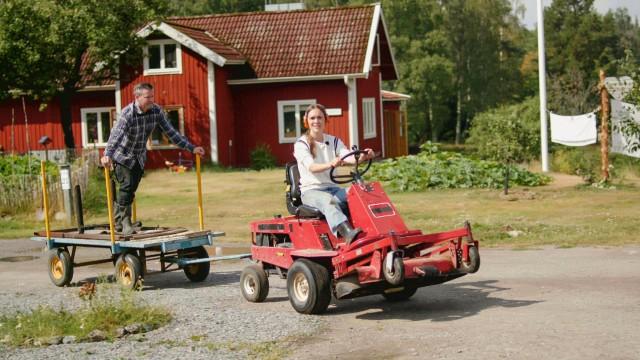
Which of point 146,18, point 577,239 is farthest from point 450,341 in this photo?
point 146,18

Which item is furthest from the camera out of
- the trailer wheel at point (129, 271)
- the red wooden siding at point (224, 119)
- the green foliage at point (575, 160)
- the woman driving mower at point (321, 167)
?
the red wooden siding at point (224, 119)

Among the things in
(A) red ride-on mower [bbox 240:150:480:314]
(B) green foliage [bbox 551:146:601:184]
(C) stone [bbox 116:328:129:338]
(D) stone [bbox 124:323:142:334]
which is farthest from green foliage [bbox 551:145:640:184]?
(C) stone [bbox 116:328:129:338]

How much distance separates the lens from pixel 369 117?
127ft

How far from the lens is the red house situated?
35438 mm

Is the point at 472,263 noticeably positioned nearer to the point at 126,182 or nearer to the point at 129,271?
the point at 129,271

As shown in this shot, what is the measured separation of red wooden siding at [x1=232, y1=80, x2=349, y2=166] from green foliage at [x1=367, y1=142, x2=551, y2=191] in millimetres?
10971

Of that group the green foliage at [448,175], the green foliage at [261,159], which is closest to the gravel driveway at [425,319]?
the green foliage at [448,175]

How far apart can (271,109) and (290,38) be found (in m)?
2.92

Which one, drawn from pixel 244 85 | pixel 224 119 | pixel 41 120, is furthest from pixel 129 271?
pixel 41 120

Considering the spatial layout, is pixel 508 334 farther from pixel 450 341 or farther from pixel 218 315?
pixel 218 315

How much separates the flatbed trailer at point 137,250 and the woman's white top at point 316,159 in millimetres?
1488

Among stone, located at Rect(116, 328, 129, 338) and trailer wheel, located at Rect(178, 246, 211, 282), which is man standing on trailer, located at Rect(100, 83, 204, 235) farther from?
stone, located at Rect(116, 328, 129, 338)

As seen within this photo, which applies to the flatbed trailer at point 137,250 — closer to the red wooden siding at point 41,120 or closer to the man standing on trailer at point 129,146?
the man standing on trailer at point 129,146

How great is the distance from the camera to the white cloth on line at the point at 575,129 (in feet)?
90.7
